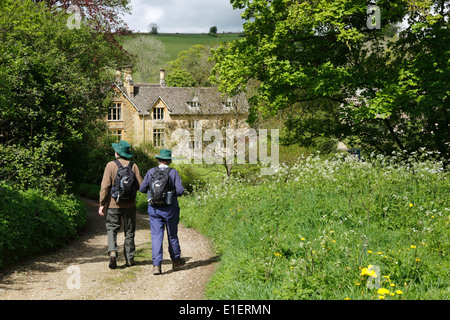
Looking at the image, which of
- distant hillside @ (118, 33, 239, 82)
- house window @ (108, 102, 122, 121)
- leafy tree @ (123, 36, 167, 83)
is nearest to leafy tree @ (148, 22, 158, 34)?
distant hillside @ (118, 33, 239, 82)

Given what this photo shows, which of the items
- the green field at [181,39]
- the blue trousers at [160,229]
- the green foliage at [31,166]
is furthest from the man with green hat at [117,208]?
the green field at [181,39]

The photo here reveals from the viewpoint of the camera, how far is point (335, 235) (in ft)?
18.8

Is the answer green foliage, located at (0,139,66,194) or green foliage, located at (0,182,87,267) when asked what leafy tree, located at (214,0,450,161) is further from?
green foliage, located at (0,182,87,267)

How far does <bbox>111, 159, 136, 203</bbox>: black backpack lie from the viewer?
22.1 ft

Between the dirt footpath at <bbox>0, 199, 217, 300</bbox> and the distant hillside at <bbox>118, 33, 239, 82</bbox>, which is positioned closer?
the dirt footpath at <bbox>0, 199, 217, 300</bbox>

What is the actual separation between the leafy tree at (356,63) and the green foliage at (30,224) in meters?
7.45

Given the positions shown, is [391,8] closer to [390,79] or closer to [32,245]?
[390,79]

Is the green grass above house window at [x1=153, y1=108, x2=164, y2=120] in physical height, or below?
above

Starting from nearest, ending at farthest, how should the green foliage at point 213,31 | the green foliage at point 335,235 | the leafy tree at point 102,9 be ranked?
the green foliage at point 335,235
the leafy tree at point 102,9
the green foliage at point 213,31

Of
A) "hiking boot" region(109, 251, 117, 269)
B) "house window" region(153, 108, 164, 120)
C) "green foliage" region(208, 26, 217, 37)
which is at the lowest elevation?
"hiking boot" region(109, 251, 117, 269)

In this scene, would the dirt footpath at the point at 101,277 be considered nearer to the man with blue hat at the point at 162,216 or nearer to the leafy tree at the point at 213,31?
the man with blue hat at the point at 162,216

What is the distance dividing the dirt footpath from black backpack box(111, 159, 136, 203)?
127 centimetres

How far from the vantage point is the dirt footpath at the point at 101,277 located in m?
5.48
